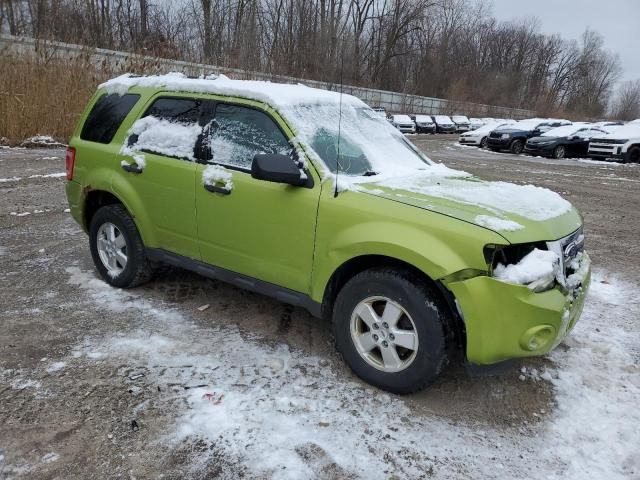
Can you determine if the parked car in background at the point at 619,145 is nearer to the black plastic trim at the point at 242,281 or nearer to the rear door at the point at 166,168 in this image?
the rear door at the point at 166,168

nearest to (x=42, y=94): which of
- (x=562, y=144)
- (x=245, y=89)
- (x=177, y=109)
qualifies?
(x=177, y=109)

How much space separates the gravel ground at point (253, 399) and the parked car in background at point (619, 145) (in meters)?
18.2

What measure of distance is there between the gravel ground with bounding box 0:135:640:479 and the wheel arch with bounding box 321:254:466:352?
0.27 m

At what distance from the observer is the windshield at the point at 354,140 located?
3.55m

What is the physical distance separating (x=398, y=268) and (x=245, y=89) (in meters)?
1.77

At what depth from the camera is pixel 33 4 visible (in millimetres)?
19469

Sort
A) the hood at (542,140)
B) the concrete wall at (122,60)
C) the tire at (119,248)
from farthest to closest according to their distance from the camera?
the hood at (542,140) < the concrete wall at (122,60) < the tire at (119,248)

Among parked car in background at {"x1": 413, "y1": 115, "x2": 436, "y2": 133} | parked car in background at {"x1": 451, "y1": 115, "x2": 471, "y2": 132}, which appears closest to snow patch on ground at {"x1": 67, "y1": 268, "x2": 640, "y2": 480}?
parked car in background at {"x1": 413, "y1": 115, "x2": 436, "y2": 133}

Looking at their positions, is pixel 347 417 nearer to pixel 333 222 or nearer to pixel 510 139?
pixel 333 222

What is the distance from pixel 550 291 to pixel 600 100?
10522cm

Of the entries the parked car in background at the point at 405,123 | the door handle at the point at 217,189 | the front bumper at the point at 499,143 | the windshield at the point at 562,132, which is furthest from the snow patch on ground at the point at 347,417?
the parked car in background at the point at 405,123

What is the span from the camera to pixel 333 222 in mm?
3223

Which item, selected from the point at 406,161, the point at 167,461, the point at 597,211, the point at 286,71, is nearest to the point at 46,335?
the point at 167,461

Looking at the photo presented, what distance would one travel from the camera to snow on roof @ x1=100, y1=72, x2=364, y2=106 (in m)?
3.73
